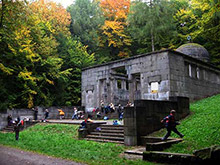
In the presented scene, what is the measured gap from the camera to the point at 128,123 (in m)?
12.2

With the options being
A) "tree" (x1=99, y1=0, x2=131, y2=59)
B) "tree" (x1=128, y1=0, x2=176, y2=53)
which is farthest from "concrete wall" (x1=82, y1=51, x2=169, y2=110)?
"tree" (x1=99, y1=0, x2=131, y2=59)

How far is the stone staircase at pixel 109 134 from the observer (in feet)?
43.6

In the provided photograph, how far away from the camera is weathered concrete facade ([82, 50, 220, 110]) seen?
2109 centimetres

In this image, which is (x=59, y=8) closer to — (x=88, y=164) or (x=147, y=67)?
(x=147, y=67)

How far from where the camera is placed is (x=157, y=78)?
21.5 meters

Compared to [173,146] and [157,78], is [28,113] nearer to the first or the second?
[157,78]

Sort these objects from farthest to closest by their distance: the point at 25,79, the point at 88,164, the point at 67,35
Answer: the point at 67,35 < the point at 25,79 < the point at 88,164

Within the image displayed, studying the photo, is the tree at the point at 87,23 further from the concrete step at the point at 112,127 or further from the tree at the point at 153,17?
the concrete step at the point at 112,127

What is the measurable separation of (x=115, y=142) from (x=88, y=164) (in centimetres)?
488

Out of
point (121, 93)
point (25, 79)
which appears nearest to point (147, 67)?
point (121, 93)

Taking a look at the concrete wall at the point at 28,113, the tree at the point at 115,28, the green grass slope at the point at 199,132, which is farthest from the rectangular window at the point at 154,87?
the tree at the point at 115,28

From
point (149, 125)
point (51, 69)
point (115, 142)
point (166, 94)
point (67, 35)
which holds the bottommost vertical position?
point (115, 142)

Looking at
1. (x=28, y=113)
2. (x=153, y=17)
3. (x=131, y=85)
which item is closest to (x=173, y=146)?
(x=131, y=85)

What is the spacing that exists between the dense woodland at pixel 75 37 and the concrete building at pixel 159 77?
474 centimetres
